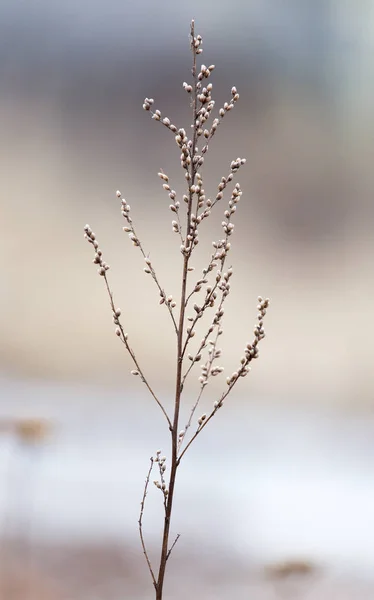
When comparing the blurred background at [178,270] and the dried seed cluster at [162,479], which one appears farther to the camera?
the blurred background at [178,270]

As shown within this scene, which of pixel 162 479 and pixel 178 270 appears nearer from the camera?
pixel 162 479

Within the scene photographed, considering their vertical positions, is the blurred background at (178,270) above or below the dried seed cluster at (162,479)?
above

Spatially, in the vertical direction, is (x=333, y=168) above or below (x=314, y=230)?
above

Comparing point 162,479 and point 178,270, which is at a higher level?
point 178,270

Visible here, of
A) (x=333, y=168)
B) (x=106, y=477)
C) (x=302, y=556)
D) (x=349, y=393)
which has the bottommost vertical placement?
(x=302, y=556)

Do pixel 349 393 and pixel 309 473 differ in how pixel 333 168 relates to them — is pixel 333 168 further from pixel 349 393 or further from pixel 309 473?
pixel 309 473

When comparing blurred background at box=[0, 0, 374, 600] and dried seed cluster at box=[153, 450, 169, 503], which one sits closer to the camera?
dried seed cluster at box=[153, 450, 169, 503]

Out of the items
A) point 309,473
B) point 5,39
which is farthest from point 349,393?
point 5,39

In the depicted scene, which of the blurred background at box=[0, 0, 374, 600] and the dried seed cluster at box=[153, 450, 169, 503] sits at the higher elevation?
the blurred background at box=[0, 0, 374, 600]
